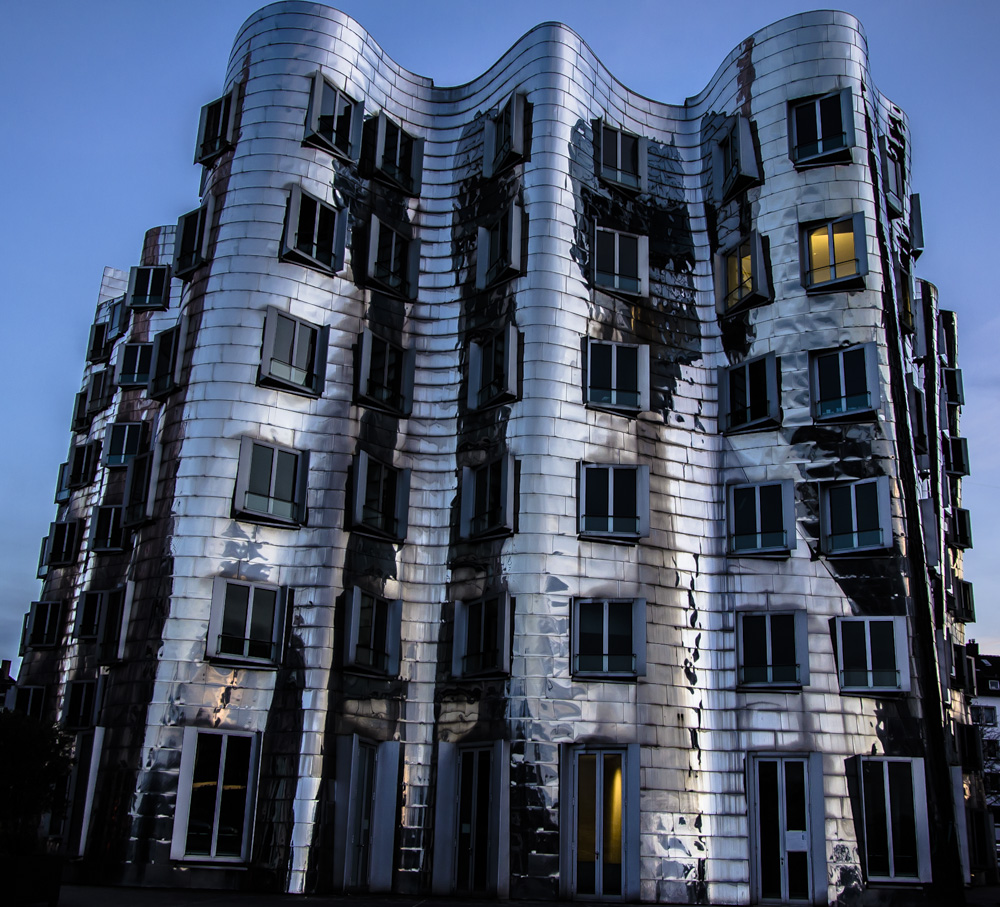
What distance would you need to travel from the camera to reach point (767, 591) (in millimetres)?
32656

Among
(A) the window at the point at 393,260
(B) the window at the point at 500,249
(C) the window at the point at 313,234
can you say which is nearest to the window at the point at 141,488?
(C) the window at the point at 313,234

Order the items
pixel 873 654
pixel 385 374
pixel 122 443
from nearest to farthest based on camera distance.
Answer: pixel 873 654 → pixel 385 374 → pixel 122 443

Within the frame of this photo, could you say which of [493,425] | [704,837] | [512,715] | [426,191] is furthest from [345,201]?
[704,837]

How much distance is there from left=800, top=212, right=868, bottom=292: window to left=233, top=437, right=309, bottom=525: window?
18403 millimetres

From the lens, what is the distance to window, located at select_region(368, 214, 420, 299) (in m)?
35.8

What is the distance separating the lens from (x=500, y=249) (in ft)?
117

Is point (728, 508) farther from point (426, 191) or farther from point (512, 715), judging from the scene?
point (426, 191)

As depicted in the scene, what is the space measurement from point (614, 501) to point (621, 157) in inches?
532

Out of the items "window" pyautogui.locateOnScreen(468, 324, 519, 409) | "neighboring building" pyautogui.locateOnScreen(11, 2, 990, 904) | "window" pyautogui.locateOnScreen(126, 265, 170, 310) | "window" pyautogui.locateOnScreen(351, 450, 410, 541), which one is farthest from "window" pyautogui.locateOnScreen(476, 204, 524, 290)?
"window" pyautogui.locateOnScreen(126, 265, 170, 310)

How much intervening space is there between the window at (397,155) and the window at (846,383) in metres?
16.4

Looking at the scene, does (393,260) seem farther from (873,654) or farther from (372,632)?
(873,654)

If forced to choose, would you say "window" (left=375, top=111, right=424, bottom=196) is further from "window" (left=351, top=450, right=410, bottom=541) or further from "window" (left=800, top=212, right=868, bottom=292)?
"window" (left=800, top=212, right=868, bottom=292)

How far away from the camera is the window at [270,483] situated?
3105cm

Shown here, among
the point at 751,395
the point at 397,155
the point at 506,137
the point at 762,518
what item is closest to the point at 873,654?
the point at 762,518
